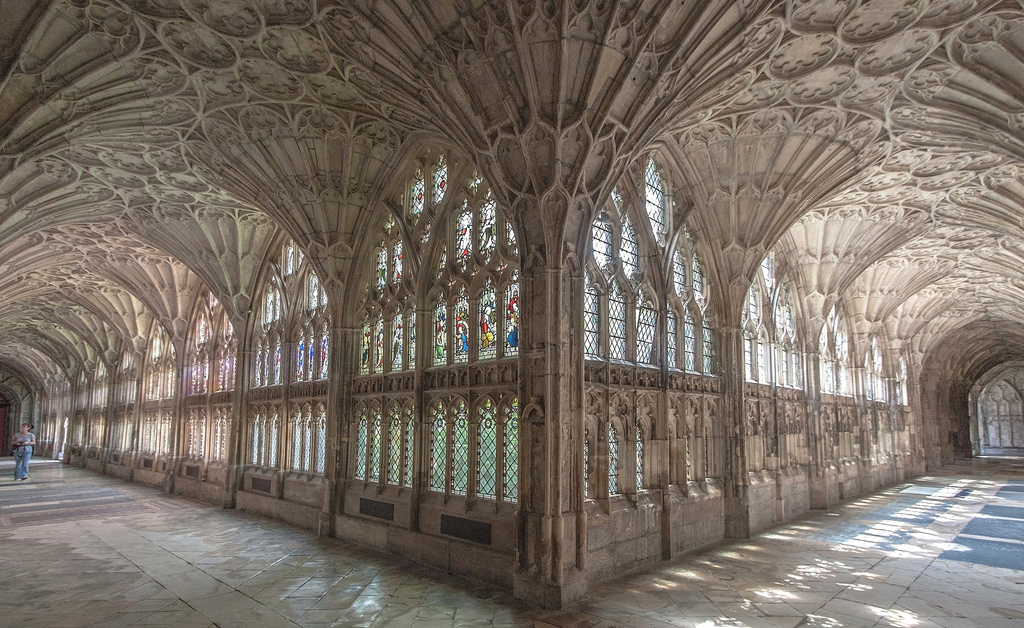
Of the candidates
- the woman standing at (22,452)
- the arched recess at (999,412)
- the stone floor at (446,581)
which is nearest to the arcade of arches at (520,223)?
the stone floor at (446,581)

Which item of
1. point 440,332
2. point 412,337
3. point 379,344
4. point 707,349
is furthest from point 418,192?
point 707,349

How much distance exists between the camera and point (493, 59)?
27.3 feet

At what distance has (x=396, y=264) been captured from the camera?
1326 centimetres

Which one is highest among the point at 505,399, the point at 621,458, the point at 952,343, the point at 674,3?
the point at 674,3

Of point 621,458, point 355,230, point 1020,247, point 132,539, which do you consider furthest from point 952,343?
point 132,539

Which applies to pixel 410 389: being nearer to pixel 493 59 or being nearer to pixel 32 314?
pixel 493 59

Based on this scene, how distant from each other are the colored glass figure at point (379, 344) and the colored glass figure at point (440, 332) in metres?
1.81

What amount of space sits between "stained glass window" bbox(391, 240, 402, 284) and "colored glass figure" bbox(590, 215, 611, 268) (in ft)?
14.3

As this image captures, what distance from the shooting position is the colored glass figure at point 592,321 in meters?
10.6

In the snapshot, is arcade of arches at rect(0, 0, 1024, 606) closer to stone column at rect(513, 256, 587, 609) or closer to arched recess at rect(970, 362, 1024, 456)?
stone column at rect(513, 256, 587, 609)

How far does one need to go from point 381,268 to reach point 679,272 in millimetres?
6532

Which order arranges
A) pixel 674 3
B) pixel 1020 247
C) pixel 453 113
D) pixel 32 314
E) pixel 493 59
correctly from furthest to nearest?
pixel 32 314 → pixel 1020 247 → pixel 453 113 → pixel 493 59 → pixel 674 3

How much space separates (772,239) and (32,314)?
34170mm

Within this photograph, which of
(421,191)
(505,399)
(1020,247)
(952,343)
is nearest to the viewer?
(505,399)
